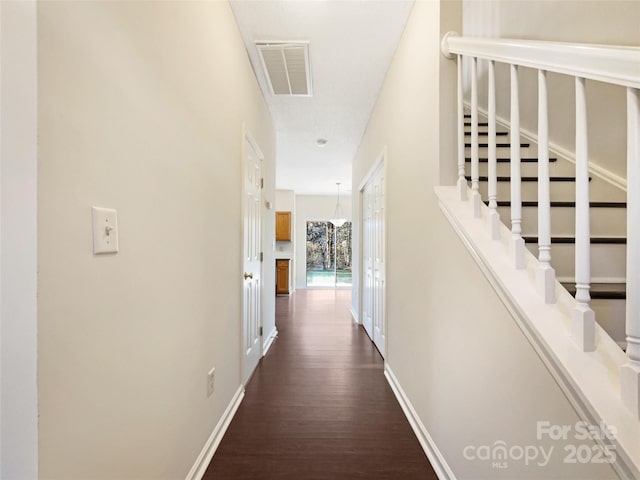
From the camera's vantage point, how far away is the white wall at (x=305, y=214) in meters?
8.55

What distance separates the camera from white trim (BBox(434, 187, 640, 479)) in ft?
2.20

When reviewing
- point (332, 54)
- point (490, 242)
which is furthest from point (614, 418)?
point (332, 54)

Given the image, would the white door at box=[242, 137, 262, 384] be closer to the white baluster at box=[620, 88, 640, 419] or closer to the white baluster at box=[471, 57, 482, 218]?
the white baluster at box=[471, 57, 482, 218]

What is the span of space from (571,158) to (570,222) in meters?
0.77

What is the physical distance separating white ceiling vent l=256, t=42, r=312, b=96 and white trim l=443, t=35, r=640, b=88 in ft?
5.02

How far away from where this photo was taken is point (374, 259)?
3.59m

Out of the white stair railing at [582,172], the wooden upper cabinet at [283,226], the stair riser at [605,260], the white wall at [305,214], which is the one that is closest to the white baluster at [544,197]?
the white stair railing at [582,172]

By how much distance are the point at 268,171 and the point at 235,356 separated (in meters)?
2.10

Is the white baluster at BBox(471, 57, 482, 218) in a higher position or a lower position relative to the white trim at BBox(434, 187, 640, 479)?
higher

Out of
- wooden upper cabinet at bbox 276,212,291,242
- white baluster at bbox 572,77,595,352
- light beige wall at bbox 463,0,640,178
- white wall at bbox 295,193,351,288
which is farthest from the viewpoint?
white wall at bbox 295,193,351,288

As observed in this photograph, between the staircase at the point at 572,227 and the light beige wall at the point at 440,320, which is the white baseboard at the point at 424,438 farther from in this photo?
the staircase at the point at 572,227

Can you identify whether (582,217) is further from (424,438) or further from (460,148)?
(424,438)

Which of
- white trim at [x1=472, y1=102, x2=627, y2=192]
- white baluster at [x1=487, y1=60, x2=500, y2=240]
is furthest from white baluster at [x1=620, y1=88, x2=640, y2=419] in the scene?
white trim at [x1=472, y1=102, x2=627, y2=192]

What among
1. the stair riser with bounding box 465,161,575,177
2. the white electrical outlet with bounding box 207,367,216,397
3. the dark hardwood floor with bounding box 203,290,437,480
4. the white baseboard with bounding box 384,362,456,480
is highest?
the stair riser with bounding box 465,161,575,177
